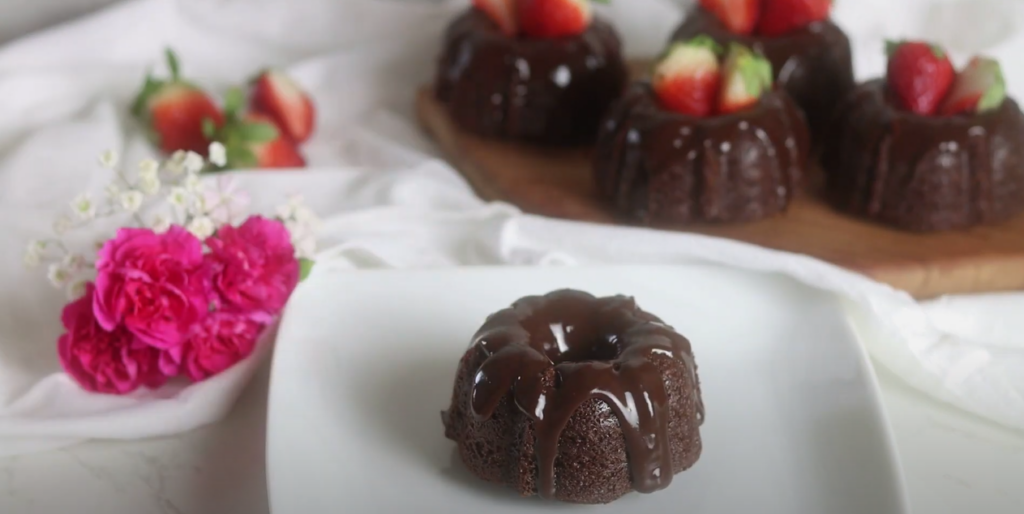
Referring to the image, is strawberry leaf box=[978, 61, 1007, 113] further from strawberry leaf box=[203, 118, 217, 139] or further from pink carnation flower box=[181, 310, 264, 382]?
strawberry leaf box=[203, 118, 217, 139]

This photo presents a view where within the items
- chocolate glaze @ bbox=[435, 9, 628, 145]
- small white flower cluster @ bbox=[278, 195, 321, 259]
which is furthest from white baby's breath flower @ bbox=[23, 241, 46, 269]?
chocolate glaze @ bbox=[435, 9, 628, 145]

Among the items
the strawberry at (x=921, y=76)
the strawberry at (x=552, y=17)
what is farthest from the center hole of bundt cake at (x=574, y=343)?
the strawberry at (x=552, y=17)

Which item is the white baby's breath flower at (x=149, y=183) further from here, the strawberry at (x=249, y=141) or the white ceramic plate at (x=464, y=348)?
the strawberry at (x=249, y=141)

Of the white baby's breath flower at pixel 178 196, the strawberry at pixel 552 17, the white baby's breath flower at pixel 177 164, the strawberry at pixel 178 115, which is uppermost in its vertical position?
the strawberry at pixel 552 17

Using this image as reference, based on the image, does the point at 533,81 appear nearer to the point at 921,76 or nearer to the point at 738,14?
the point at 738,14

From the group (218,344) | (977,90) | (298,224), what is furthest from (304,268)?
(977,90)

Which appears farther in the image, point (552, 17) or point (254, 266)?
point (552, 17)

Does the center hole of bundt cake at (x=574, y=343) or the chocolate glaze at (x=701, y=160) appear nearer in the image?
the center hole of bundt cake at (x=574, y=343)
